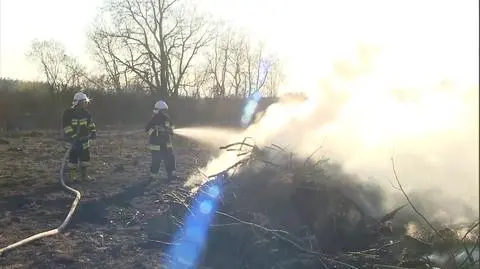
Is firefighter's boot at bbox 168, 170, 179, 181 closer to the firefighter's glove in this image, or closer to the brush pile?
the firefighter's glove

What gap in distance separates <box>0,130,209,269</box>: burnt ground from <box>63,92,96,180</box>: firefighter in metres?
0.54

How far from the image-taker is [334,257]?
691 cm

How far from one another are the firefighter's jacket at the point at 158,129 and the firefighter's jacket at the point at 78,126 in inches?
49.4

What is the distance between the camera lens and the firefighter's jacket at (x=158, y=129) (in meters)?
11.9

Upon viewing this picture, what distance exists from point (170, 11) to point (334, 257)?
128 ft

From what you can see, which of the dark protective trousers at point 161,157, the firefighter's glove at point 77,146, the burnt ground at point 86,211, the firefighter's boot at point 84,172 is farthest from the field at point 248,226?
the firefighter's glove at point 77,146

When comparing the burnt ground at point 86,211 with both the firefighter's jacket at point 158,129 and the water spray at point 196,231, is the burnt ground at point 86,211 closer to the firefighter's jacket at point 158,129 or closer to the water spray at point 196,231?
the water spray at point 196,231

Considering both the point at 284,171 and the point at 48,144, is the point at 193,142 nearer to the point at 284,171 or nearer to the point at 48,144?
the point at 48,144

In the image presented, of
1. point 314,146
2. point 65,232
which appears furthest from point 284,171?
point 65,232

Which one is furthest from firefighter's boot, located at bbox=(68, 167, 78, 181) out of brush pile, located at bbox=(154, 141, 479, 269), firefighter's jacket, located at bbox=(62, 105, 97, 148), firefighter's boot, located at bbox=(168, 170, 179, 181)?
brush pile, located at bbox=(154, 141, 479, 269)

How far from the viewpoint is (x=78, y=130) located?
1088 centimetres

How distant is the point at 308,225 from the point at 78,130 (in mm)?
5116

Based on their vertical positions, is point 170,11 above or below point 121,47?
above

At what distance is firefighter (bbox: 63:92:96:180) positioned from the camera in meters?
10.8
